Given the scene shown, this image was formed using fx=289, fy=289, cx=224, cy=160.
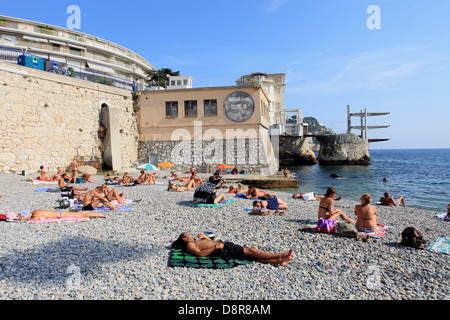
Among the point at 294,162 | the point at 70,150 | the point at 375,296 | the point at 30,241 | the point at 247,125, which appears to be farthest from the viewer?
the point at 294,162

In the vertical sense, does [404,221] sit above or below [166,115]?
below

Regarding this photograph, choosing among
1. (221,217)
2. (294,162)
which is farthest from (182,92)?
(294,162)

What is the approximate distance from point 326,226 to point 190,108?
20.4 meters

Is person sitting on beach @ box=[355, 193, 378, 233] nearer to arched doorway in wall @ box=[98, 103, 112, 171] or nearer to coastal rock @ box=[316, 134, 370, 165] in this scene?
arched doorway in wall @ box=[98, 103, 112, 171]

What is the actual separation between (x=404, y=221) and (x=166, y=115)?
68.9 feet

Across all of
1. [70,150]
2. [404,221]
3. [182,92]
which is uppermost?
[182,92]

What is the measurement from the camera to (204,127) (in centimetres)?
2567

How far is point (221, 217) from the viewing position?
9.05 meters

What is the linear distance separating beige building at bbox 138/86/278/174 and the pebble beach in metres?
16.7

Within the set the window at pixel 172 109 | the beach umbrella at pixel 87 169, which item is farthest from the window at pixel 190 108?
the beach umbrella at pixel 87 169

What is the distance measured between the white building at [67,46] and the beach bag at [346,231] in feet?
134

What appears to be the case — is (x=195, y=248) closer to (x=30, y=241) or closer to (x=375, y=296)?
(x=375, y=296)

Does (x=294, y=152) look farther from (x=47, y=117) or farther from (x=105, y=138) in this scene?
(x=47, y=117)

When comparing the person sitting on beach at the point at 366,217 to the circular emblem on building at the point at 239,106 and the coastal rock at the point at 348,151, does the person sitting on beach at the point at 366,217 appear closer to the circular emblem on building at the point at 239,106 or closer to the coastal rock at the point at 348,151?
the circular emblem on building at the point at 239,106
